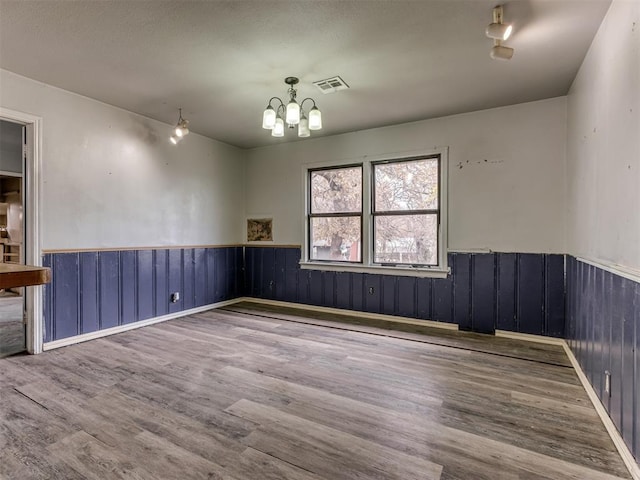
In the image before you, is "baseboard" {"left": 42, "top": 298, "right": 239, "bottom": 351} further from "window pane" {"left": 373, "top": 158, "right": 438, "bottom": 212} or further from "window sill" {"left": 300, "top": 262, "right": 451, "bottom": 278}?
"window pane" {"left": 373, "top": 158, "right": 438, "bottom": 212}

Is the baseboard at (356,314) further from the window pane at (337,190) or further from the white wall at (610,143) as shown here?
the white wall at (610,143)

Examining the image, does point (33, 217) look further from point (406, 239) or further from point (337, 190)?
point (406, 239)

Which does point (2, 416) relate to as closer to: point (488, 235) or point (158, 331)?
point (158, 331)

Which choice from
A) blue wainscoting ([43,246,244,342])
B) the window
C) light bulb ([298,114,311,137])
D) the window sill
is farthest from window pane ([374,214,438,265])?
blue wainscoting ([43,246,244,342])

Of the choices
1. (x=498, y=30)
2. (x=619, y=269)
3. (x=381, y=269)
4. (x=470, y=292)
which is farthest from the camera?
(x=381, y=269)

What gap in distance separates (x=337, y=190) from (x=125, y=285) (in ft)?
10.1

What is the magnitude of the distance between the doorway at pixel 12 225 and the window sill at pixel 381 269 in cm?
342

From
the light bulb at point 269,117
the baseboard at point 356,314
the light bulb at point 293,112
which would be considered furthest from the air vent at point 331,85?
the baseboard at point 356,314

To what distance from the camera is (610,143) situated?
2143mm

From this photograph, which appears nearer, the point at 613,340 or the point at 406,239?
the point at 613,340

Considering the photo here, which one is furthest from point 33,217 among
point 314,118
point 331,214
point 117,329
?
point 331,214

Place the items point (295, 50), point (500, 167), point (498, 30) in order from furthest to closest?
point (500, 167) → point (295, 50) → point (498, 30)

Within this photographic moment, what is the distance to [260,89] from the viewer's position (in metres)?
3.37

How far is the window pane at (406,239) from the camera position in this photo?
14.1ft
